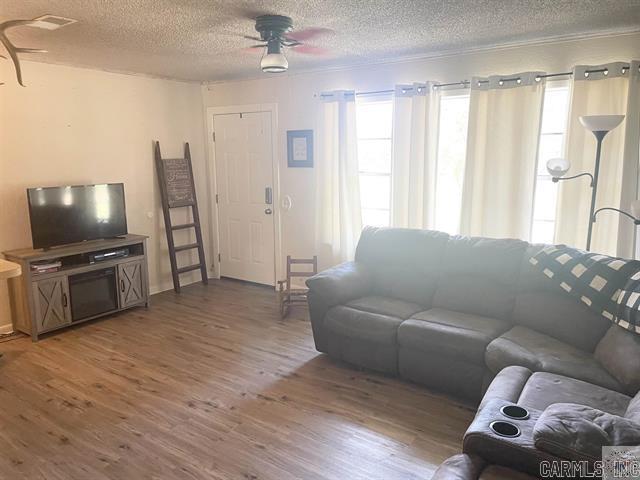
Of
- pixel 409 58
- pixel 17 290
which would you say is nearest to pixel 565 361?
pixel 409 58

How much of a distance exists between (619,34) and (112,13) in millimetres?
3478

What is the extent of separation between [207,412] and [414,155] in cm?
278

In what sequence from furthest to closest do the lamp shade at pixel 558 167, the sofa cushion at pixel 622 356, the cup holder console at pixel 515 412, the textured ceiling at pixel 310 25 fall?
1. the lamp shade at pixel 558 167
2. the textured ceiling at pixel 310 25
3. the sofa cushion at pixel 622 356
4. the cup holder console at pixel 515 412

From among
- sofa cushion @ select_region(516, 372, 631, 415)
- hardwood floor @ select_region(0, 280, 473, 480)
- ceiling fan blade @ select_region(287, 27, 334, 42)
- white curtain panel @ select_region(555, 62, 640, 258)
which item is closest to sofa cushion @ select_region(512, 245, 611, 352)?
sofa cushion @ select_region(516, 372, 631, 415)

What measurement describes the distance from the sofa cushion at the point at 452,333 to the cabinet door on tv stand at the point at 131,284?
290 centimetres

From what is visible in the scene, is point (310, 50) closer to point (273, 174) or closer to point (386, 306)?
point (273, 174)

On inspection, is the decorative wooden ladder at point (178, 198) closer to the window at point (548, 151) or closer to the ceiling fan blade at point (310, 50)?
the ceiling fan blade at point (310, 50)

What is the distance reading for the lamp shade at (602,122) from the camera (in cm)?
291

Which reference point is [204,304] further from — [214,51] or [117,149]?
[214,51]

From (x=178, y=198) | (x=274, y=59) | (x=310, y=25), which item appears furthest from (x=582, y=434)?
(x=178, y=198)

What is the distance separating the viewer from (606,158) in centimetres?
335

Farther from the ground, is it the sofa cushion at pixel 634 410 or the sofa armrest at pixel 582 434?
the sofa armrest at pixel 582 434

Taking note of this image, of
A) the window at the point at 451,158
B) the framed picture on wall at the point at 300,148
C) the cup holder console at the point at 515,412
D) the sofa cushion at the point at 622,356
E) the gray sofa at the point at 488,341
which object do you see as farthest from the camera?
the framed picture on wall at the point at 300,148

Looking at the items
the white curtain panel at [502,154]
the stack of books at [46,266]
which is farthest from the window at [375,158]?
the stack of books at [46,266]
